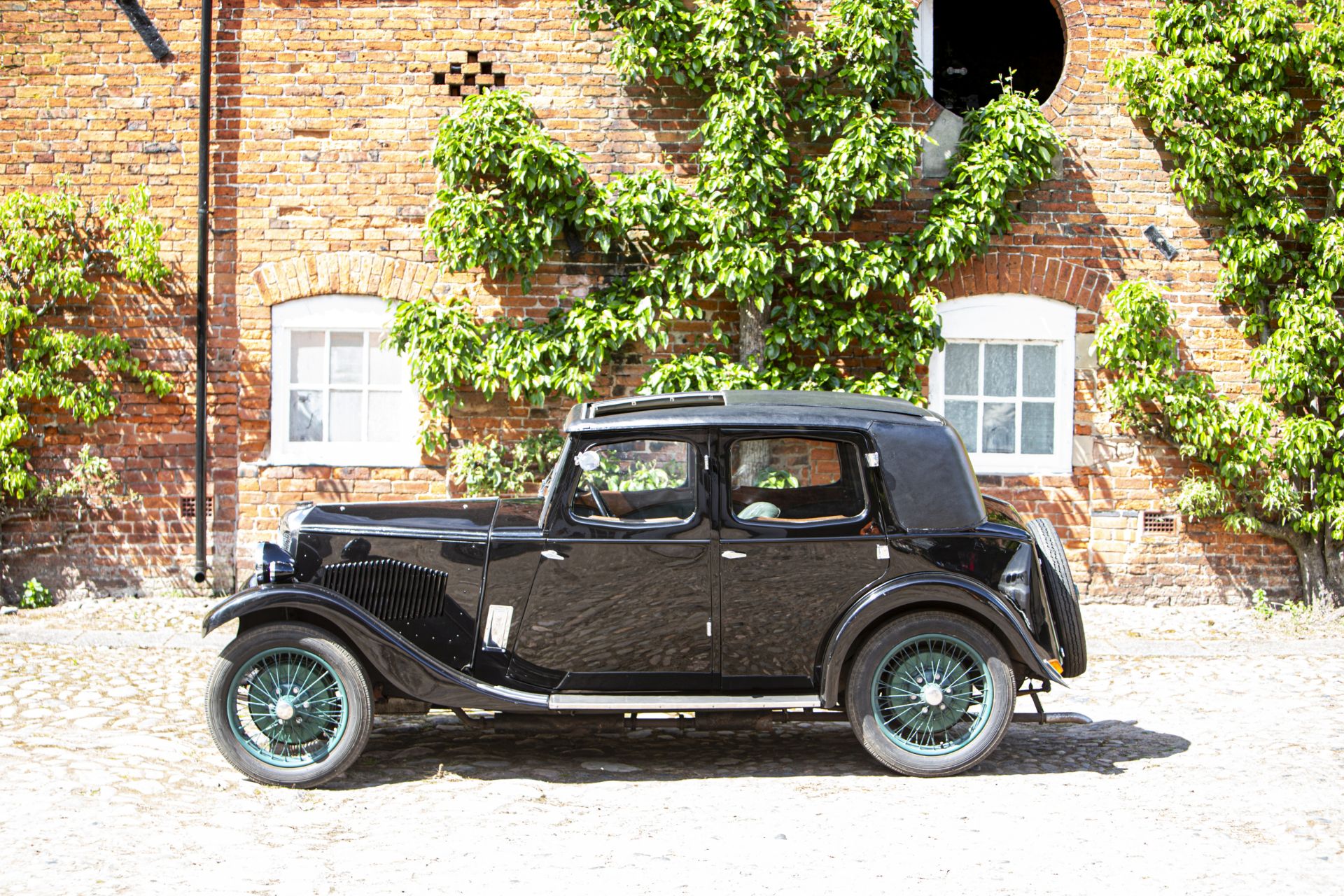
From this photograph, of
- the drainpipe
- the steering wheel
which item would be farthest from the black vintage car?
the drainpipe

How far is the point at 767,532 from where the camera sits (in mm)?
5156

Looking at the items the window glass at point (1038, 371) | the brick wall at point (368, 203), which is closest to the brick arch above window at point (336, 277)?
the brick wall at point (368, 203)

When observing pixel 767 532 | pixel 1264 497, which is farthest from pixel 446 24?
pixel 1264 497

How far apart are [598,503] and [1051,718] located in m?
2.40

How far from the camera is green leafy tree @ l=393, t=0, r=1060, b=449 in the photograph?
8.55 m

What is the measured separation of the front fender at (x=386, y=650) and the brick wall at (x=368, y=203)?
4101 millimetres

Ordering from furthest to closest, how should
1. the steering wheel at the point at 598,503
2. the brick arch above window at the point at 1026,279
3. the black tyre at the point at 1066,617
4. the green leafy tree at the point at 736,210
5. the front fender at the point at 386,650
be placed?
the brick arch above window at the point at 1026,279 < the green leafy tree at the point at 736,210 < the black tyre at the point at 1066,617 < the steering wheel at the point at 598,503 < the front fender at the point at 386,650

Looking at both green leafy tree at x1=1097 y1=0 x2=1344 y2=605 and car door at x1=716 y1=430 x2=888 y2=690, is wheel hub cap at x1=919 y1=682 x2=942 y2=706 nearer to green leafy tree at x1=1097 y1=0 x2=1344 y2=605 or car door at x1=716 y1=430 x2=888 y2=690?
car door at x1=716 y1=430 x2=888 y2=690

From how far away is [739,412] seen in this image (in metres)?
5.26

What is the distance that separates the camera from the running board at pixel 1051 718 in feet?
17.3

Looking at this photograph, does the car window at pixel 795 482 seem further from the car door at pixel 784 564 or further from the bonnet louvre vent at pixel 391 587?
the bonnet louvre vent at pixel 391 587

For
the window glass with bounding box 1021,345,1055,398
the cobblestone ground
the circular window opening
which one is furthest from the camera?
the circular window opening

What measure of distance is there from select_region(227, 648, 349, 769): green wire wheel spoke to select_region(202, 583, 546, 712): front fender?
0.20 meters

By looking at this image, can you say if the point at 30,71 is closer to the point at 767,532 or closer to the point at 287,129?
the point at 287,129
